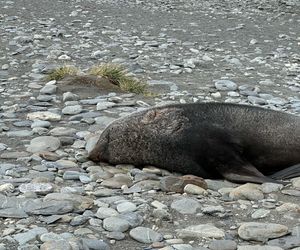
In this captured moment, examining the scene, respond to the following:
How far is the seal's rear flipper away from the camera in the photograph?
6059mm

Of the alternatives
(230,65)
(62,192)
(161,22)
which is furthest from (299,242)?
(161,22)

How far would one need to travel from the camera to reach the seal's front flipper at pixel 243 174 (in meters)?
5.86

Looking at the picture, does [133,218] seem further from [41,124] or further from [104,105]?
[104,105]

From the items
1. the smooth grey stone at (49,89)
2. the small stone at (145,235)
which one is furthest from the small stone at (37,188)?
the smooth grey stone at (49,89)

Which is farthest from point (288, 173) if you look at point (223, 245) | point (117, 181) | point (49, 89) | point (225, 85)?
point (49, 89)

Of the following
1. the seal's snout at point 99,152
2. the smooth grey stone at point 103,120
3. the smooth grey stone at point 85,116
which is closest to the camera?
the seal's snout at point 99,152

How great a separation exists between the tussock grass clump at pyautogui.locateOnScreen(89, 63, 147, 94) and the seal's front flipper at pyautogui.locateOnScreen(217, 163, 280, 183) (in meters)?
3.47

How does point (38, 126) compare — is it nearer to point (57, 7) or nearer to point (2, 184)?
point (2, 184)

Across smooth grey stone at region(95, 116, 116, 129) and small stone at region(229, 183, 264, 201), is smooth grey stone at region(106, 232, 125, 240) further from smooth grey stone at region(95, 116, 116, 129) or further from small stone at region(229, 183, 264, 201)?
smooth grey stone at region(95, 116, 116, 129)

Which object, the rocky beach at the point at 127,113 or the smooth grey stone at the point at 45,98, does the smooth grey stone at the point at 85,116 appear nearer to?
the rocky beach at the point at 127,113

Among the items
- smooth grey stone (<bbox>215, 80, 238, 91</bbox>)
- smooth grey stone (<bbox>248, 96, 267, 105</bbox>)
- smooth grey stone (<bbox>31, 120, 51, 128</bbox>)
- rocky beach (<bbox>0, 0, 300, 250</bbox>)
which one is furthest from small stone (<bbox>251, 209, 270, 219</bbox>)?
smooth grey stone (<bbox>215, 80, 238, 91</bbox>)

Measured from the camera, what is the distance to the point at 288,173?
6.10m

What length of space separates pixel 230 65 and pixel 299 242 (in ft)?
24.9

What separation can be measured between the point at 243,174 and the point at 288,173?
42cm
